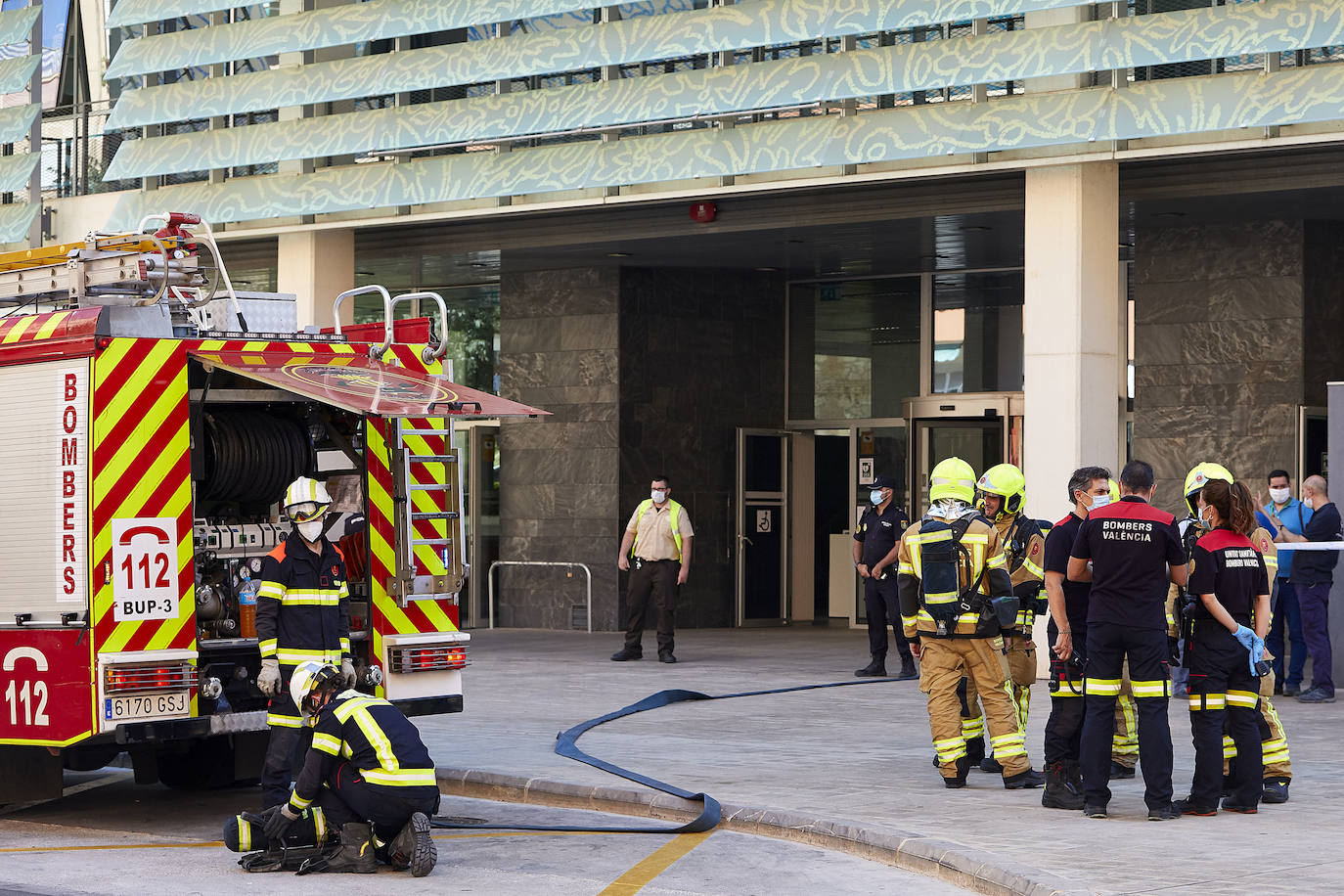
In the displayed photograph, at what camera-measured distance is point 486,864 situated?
28.1ft

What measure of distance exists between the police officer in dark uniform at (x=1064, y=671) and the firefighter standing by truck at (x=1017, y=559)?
2.79ft

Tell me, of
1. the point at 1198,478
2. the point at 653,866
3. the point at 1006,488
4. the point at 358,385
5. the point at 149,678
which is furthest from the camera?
the point at 1006,488

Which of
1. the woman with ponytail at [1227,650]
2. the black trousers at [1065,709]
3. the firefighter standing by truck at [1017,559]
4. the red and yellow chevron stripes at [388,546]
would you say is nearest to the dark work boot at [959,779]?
the firefighter standing by truck at [1017,559]

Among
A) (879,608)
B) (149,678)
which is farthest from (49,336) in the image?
(879,608)

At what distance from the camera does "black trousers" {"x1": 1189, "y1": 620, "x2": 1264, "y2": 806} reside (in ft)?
30.1

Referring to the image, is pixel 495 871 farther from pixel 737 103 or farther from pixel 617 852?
pixel 737 103

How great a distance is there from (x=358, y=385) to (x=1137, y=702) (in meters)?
4.24

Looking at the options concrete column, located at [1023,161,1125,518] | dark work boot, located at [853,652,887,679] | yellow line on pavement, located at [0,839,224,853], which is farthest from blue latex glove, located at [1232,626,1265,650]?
dark work boot, located at [853,652,887,679]

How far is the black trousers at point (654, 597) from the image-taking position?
18000 mm

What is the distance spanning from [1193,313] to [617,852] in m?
11.3

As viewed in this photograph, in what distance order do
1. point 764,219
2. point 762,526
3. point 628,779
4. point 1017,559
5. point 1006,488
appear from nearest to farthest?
1. point 628,779
2. point 1006,488
3. point 1017,559
4. point 764,219
5. point 762,526

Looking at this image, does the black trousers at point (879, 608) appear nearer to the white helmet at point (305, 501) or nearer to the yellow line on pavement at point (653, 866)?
the yellow line on pavement at point (653, 866)

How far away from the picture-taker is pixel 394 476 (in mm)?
10297

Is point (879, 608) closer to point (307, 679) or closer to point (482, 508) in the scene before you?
point (482, 508)
